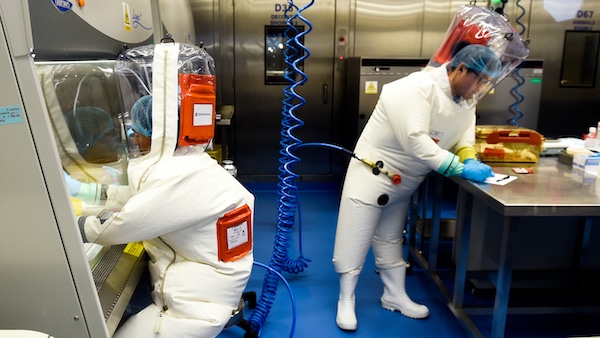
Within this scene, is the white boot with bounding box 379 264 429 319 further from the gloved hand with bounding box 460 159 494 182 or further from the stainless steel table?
the gloved hand with bounding box 460 159 494 182

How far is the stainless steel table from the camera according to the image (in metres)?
1.58

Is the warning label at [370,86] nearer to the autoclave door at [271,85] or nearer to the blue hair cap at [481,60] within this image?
the autoclave door at [271,85]

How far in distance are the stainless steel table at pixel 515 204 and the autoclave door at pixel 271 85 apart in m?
2.54

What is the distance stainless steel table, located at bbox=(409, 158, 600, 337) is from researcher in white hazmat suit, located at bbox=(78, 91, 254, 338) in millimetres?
1011

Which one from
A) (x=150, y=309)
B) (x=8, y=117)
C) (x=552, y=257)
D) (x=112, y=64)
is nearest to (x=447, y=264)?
(x=552, y=257)

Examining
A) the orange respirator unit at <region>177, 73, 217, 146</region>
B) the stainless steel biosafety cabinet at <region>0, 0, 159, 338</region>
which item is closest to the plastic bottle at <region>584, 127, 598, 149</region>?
the orange respirator unit at <region>177, 73, 217, 146</region>

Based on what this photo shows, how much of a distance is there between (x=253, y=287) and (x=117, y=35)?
1594 millimetres

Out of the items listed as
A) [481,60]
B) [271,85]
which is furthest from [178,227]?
[271,85]

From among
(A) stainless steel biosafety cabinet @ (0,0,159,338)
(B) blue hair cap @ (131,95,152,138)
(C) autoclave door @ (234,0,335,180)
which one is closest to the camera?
(A) stainless steel biosafety cabinet @ (0,0,159,338)

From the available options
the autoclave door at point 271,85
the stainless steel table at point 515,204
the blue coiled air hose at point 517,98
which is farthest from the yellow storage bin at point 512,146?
the autoclave door at point 271,85

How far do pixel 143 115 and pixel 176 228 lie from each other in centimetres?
37

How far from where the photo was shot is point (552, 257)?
246cm

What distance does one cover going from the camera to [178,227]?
4.03 feet

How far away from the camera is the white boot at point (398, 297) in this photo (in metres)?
2.31
